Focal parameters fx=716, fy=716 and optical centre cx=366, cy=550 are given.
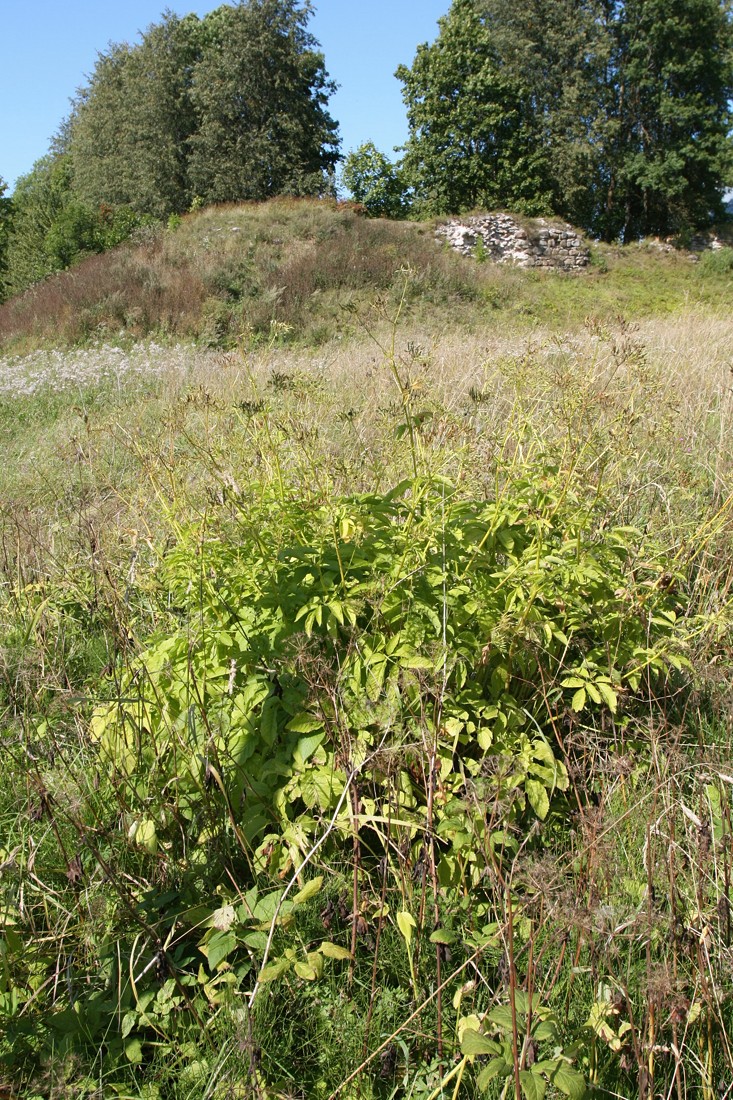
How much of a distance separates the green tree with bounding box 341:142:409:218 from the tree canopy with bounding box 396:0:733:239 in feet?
8.50

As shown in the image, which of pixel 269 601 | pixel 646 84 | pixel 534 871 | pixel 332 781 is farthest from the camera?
pixel 646 84

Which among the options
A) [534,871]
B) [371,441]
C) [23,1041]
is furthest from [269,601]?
[371,441]

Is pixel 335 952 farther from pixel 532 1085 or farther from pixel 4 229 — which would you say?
pixel 4 229

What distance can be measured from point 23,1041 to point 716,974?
153cm

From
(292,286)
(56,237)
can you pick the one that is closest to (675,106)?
(292,286)

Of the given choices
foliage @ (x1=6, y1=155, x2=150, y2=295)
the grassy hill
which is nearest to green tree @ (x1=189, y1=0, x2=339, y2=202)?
foliage @ (x1=6, y1=155, x2=150, y2=295)

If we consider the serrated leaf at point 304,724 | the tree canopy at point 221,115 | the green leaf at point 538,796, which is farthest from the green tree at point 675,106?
the serrated leaf at point 304,724

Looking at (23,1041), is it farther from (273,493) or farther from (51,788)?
(273,493)

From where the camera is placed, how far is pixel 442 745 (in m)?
1.96

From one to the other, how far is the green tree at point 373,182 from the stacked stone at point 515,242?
344 inches

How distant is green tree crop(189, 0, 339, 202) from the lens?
33.0 m

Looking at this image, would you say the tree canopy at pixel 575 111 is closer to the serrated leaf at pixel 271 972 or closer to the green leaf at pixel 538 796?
the green leaf at pixel 538 796

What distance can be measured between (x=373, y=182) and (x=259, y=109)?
281 inches

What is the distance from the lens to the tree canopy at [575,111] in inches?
1287
